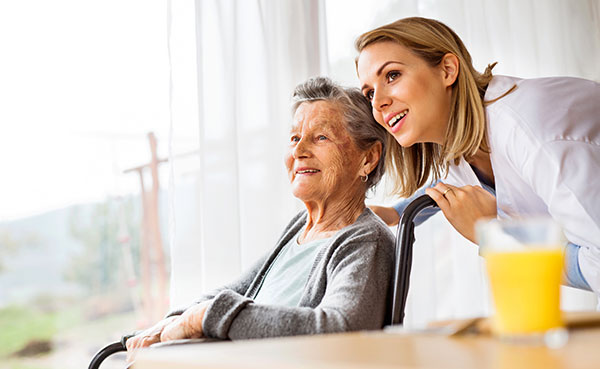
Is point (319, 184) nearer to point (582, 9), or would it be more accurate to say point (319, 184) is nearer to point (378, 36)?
point (378, 36)

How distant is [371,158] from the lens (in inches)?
62.9

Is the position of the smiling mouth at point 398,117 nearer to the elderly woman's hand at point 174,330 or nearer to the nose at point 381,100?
the nose at point 381,100

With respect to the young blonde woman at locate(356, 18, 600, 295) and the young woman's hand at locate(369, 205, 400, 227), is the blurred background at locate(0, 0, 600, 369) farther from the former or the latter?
the young blonde woman at locate(356, 18, 600, 295)

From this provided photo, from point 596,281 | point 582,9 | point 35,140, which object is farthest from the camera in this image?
point 35,140

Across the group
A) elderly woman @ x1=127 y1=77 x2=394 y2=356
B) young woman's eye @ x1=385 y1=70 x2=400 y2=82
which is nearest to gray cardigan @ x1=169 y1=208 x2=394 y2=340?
elderly woman @ x1=127 y1=77 x2=394 y2=356

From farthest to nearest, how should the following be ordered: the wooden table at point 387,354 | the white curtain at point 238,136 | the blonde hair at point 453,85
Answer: the white curtain at point 238,136
the blonde hair at point 453,85
the wooden table at point 387,354

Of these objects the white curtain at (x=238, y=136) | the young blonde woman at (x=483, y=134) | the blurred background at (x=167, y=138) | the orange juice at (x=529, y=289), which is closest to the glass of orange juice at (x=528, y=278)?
the orange juice at (x=529, y=289)

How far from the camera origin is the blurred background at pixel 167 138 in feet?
6.46

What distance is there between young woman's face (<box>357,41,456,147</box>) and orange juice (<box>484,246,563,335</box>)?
3.27 ft

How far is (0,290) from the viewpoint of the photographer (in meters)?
4.69

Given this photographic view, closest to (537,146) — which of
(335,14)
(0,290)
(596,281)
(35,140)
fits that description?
(596,281)

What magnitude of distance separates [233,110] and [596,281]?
1.26 metres

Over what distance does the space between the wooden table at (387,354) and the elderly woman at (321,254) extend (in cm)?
48

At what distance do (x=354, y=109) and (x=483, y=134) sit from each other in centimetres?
33
